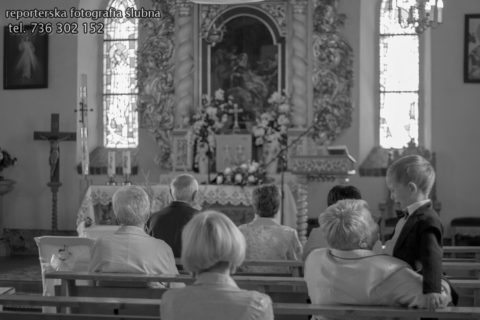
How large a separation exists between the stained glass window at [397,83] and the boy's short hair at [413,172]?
30.8 ft

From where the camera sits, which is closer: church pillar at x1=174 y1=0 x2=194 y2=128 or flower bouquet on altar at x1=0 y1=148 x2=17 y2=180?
flower bouquet on altar at x1=0 y1=148 x2=17 y2=180

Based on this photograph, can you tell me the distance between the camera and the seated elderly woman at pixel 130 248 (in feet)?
15.9

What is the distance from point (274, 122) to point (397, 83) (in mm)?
2210

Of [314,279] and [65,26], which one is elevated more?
[65,26]

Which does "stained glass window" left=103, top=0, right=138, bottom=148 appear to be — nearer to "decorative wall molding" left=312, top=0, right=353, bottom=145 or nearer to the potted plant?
the potted plant

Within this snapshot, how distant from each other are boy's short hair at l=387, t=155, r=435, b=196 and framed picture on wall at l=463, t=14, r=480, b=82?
8780 millimetres

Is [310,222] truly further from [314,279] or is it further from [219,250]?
[219,250]

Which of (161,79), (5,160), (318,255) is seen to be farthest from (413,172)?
(5,160)

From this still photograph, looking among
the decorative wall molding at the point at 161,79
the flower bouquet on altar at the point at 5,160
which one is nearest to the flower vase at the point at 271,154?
the decorative wall molding at the point at 161,79

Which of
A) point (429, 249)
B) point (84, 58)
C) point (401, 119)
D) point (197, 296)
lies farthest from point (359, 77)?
point (197, 296)

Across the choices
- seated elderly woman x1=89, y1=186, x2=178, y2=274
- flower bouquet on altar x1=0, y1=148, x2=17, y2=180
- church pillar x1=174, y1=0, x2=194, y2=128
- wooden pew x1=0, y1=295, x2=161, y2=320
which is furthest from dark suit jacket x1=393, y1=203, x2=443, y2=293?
flower bouquet on altar x1=0, y1=148, x2=17, y2=180

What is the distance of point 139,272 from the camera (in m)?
4.83

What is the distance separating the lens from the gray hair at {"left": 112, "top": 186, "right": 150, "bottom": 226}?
16.0ft

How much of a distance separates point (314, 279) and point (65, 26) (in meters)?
10.6
